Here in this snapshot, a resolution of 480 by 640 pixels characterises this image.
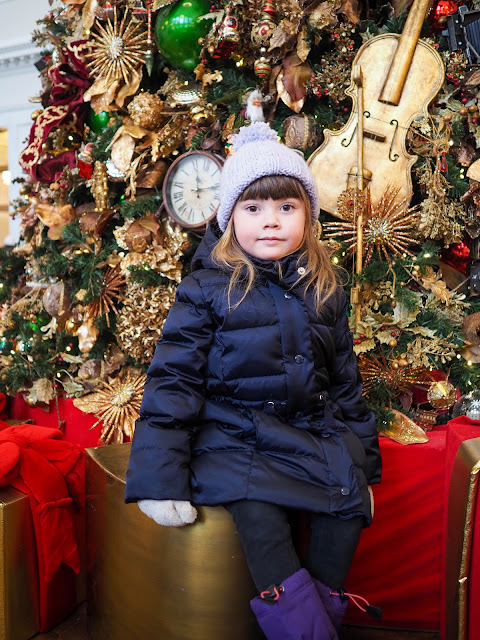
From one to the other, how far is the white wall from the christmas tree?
1.71 meters

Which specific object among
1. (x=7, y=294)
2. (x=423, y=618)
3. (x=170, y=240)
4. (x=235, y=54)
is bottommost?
(x=423, y=618)

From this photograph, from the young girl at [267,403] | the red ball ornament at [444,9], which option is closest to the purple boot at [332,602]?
the young girl at [267,403]

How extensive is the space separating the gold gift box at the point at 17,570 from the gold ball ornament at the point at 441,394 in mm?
1372

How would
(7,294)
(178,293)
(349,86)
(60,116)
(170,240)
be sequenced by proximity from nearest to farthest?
(178,293) < (349,86) < (170,240) < (60,116) < (7,294)


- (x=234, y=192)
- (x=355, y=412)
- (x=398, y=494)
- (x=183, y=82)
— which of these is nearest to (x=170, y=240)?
(x=183, y=82)

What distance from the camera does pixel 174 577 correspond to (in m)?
1.41

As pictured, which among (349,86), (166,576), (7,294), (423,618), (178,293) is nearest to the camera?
(166,576)

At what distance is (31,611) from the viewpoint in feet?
5.80

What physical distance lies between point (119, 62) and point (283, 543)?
217 centimetres

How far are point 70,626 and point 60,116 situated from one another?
2.19 metres

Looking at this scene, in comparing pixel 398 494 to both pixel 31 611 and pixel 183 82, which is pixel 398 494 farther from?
→ pixel 183 82

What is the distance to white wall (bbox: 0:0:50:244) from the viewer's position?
445 centimetres

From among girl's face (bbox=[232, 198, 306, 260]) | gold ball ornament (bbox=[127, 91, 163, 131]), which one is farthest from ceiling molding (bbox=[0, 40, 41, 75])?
girl's face (bbox=[232, 198, 306, 260])

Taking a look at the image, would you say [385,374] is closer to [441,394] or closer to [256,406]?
[441,394]
